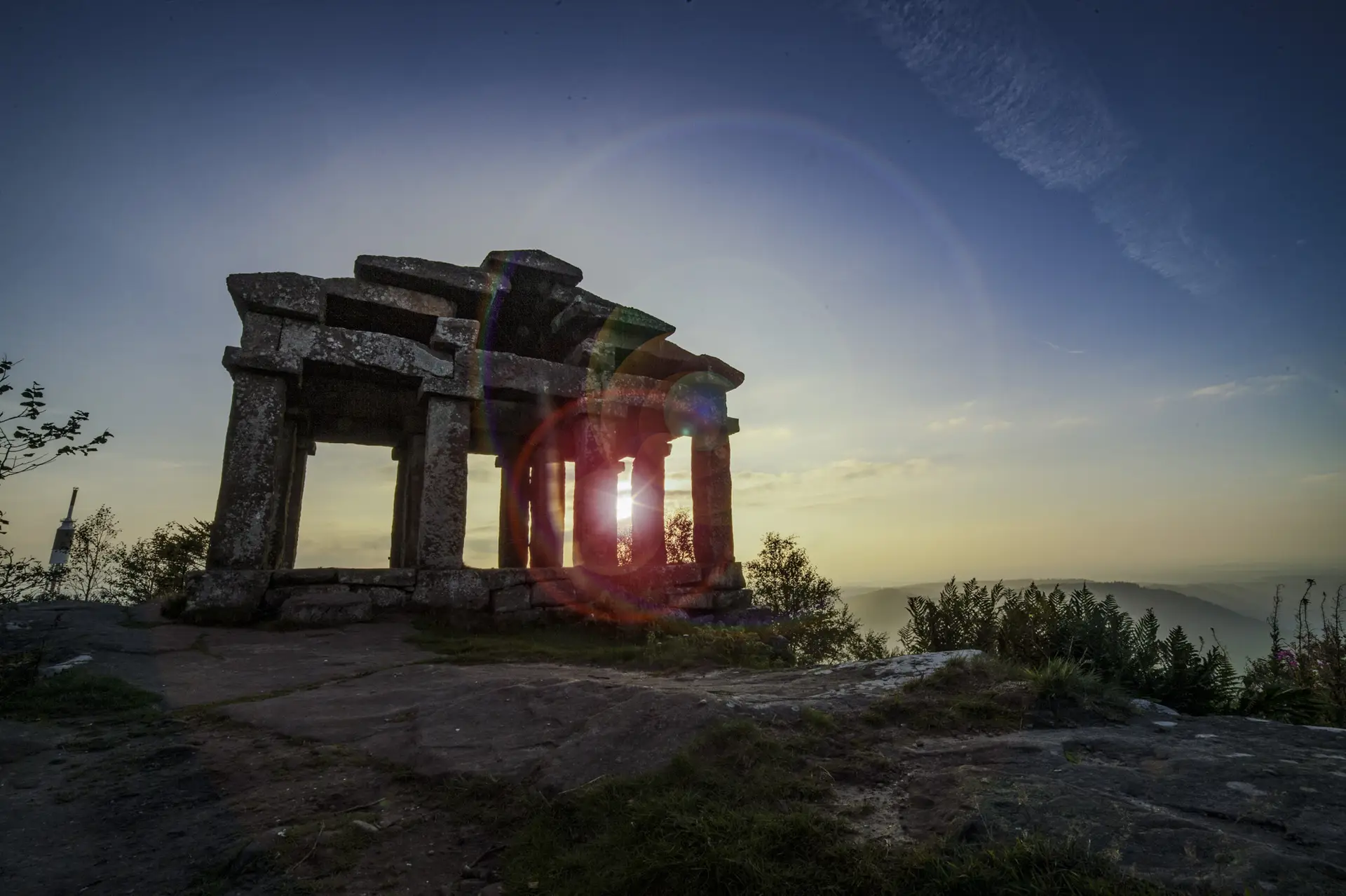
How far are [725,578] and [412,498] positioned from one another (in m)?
6.04

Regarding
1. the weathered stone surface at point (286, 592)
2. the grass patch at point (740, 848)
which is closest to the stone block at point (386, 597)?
the weathered stone surface at point (286, 592)

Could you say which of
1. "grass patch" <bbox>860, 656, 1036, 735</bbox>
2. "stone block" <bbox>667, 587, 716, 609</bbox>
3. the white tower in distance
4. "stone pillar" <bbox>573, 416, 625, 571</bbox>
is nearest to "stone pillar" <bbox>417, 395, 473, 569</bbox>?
"stone pillar" <bbox>573, 416, 625, 571</bbox>

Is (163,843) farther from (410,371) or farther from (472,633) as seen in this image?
(410,371)

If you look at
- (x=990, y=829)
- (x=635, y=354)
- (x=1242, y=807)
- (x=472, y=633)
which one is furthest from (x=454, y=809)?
(x=635, y=354)

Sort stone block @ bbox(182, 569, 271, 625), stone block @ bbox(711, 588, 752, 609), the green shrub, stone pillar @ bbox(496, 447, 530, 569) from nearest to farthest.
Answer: the green shrub, stone block @ bbox(182, 569, 271, 625), stone block @ bbox(711, 588, 752, 609), stone pillar @ bbox(496, 447, 530, 569)

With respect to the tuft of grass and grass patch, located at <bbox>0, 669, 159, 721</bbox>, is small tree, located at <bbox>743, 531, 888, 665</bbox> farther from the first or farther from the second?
grass patch, located at <bbox>0, 669, 159, 721</bbox>

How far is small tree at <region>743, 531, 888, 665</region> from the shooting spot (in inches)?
328

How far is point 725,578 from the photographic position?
11117 mm

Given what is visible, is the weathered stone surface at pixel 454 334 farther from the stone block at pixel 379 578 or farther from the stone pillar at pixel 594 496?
the stone block at pixel 379 578

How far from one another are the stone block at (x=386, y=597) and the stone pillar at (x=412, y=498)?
3683 mm

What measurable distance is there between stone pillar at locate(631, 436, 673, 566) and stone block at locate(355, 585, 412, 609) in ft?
12.7

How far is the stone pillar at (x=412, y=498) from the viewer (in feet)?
39.8

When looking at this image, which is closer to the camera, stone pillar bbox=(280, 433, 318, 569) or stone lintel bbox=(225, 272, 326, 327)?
stone lintel bbox=(225, 272, 326, 327)

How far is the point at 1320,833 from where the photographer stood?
194cm
